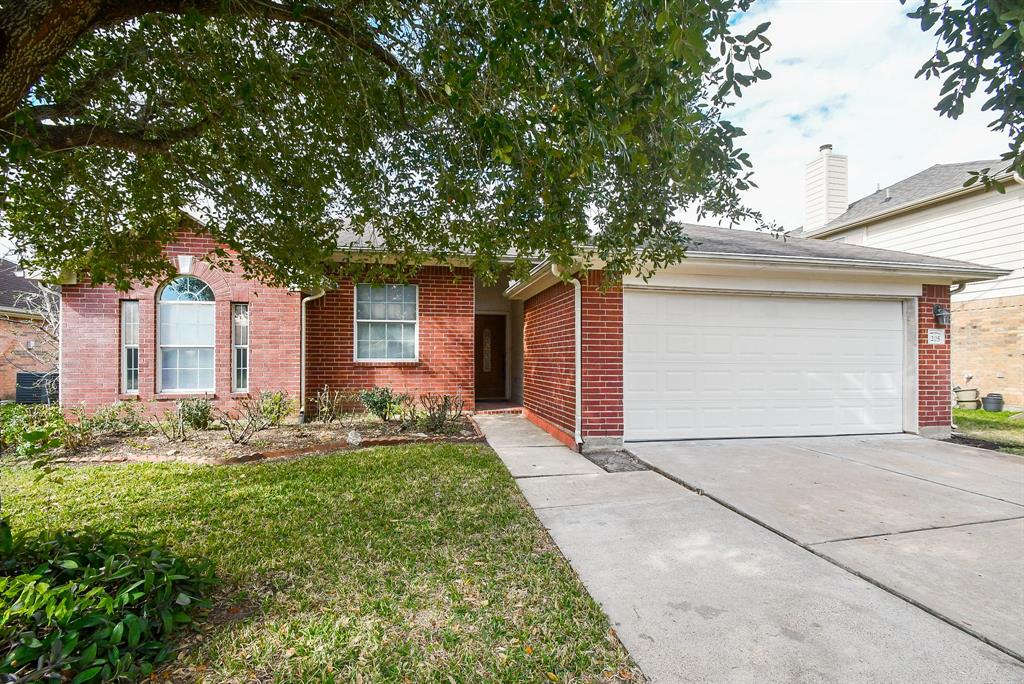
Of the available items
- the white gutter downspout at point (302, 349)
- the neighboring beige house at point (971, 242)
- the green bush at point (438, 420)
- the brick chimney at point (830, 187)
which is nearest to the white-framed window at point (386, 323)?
the white gutter downspout at point (302, 349)

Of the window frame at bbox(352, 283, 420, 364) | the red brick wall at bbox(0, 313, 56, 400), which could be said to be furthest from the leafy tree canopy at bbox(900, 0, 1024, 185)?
the red brick wall at bbox(0, 313, 56, 400)

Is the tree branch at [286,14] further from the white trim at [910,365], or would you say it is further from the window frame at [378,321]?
the white trim at [910,365]

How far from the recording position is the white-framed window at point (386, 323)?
9617mm

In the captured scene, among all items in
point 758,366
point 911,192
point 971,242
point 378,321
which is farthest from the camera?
point 911,192

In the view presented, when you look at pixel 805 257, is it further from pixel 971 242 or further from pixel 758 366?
pixel 971 242

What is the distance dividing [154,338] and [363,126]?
7.02 meters

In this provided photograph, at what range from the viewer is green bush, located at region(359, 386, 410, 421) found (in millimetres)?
8477

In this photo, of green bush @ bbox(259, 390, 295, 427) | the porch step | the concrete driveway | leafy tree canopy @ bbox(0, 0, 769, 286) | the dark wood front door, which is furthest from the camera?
the dark wood front door

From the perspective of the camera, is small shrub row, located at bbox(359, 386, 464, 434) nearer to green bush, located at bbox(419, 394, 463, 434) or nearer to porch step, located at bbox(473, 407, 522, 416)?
green bush, located at bbox(419, 394, 463, 434)

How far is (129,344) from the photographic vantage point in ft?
28.0

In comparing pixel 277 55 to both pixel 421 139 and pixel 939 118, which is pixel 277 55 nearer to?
pixel 421 139

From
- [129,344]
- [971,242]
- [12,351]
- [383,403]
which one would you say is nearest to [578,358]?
[383,403]

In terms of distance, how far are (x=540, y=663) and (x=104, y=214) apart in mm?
5378

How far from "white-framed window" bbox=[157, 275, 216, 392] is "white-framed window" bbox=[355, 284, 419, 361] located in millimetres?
2625
